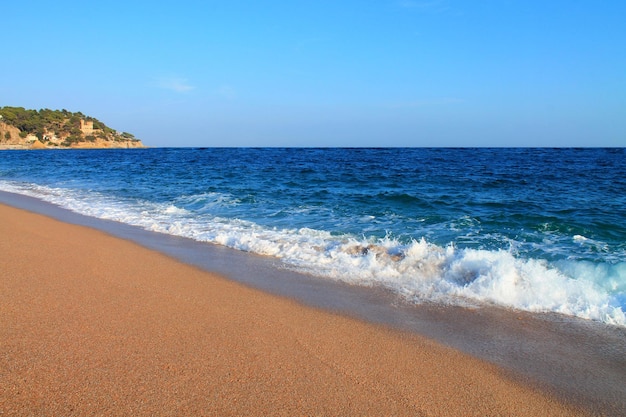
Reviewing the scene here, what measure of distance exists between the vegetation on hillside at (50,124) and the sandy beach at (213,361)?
109m

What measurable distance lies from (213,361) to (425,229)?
7.04 meters

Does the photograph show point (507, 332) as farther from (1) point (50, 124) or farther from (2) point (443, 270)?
(1) point (50, 124)

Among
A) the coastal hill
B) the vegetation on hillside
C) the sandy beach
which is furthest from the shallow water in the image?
the vegetation on hillside

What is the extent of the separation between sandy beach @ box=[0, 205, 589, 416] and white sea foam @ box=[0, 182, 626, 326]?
166cm

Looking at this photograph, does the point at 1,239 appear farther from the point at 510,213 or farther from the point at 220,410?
the point at 510,213

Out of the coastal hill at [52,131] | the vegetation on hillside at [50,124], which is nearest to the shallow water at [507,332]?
→ the coastal hill at [52,131]

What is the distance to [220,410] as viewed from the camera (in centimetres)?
258

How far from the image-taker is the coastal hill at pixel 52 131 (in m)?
89.5

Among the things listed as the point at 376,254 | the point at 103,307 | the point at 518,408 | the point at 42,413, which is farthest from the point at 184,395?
the point at 376,254

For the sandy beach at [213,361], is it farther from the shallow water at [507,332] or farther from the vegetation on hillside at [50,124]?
the vegetation on hillside at [50,124]

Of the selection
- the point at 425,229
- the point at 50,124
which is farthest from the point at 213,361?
the point at 50,124

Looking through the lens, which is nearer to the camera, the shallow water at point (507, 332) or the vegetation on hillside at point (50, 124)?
the shallow water at point (507, 332)

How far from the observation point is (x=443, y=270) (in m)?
6.09

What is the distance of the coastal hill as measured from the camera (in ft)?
294
